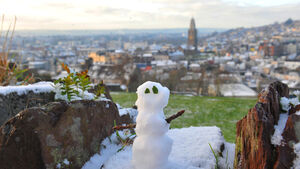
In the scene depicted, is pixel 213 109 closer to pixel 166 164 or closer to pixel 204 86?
pixel 166 164

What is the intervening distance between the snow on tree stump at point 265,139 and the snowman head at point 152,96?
2.09 feet

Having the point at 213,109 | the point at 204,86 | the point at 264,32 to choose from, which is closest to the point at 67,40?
the point at 264,32

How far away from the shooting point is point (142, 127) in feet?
6.77

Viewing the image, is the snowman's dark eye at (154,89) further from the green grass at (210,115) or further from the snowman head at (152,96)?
the green grass at (210,115)

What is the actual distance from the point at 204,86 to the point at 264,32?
543 feet

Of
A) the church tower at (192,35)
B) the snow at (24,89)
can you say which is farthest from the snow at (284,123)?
the church tower at (192,35)

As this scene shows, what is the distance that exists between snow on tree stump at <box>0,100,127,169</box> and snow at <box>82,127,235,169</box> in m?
0.12

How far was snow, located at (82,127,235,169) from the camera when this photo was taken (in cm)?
246

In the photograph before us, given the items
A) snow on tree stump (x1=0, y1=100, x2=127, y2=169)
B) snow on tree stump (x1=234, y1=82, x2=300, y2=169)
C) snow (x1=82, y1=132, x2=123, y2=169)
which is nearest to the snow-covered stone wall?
snow on tree stump (x1=0, y1=100, x2=127, y2=169)

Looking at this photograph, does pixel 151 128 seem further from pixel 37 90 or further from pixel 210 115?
pixel 210 115

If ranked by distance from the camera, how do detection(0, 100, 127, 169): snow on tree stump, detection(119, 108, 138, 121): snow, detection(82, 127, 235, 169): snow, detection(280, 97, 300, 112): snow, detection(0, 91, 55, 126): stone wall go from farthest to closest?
detection(119, 108, 138, 121): snow
detection(0, 91, 55, 126): stone wall
detection(82, 127, 235, 169): snow
detection(280, 97, 300, 112): snow
detection(0, 100, 127, 169): snow on tree stump

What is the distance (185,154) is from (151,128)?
79 centimetres

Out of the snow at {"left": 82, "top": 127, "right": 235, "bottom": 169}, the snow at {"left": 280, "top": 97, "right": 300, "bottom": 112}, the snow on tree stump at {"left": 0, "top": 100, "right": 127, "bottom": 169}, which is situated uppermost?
the snow at {"left": 280, "top": 97, "right": 300, "bottom": 112}

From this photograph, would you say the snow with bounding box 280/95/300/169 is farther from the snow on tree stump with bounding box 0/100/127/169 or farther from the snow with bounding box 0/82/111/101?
the snow with bounding box 0/82/111/101
